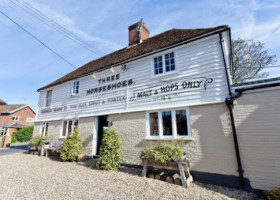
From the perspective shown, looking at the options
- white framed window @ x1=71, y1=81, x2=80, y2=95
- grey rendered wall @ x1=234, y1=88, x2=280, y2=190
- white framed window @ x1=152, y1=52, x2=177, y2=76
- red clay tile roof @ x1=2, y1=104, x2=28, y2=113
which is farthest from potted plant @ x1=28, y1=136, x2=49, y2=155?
red clay tile roof @ x1=2, y1=104, x2=28, y2=113

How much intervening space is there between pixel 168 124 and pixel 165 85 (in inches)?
75.1

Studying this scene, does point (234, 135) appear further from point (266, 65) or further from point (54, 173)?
point (266, 65)

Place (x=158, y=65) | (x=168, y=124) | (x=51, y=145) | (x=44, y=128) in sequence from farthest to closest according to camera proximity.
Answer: (x=44, y=128) < (x=51, y=145) < (x=158, y=65) < (x=168, y=124)

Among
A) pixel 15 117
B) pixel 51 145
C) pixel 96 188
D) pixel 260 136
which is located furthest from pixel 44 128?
pixel 15 117

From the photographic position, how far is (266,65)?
1367cm

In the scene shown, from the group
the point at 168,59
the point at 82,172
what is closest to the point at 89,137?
Result: the point at 82,172

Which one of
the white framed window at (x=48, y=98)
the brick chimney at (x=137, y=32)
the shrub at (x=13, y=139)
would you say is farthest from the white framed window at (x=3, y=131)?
the brick chimney at (x=137, y=32)

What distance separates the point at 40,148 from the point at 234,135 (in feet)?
41.3

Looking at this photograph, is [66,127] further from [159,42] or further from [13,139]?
[13,139]

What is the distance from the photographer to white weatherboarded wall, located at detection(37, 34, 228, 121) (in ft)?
19.2

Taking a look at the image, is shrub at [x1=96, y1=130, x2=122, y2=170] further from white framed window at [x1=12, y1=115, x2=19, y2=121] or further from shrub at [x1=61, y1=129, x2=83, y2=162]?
white framed window at [x1=12, y1=115, x2=19, y2=121]

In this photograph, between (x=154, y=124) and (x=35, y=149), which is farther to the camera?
(x=35, y=149)

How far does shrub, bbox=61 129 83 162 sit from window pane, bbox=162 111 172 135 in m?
5.66

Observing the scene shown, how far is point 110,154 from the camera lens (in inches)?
268
